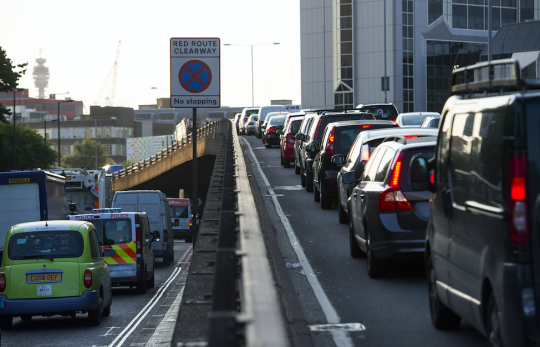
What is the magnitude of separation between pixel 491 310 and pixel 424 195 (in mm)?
4081

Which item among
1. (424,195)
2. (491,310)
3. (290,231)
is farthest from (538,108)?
(290,231)

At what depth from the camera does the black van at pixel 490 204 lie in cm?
486

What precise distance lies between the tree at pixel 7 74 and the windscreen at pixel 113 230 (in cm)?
2897

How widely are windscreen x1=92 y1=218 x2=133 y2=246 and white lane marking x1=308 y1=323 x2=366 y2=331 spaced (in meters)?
14.4

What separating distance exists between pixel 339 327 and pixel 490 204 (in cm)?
270

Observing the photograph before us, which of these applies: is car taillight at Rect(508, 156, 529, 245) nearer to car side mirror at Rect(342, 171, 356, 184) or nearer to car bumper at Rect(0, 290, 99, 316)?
car side mirror at Rect(342, 171, 356, 184)

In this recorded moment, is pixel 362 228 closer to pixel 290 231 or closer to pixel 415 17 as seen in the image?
pixel 290 231

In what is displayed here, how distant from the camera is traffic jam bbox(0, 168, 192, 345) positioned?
13.4 m

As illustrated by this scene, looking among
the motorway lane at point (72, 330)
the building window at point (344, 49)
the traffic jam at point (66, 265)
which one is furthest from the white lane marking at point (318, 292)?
the building window at point (344, 49)

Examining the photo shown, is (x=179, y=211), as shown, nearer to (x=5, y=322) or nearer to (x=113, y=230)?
(x=113, y=230)

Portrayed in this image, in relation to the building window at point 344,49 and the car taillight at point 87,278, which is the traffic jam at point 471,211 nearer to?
the car taillight at point 87,278

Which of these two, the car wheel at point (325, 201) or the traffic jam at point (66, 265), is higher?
the car wheel at point (325, 201)

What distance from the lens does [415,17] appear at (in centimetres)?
8738

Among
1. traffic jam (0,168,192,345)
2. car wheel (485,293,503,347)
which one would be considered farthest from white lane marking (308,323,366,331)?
traffic jam (0,168,192,345)
